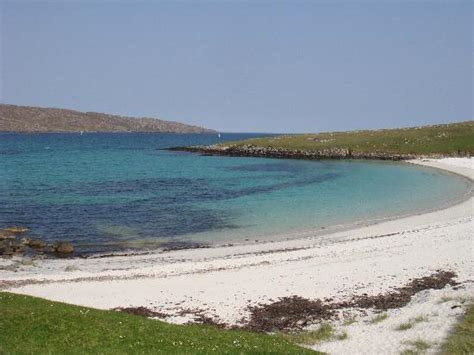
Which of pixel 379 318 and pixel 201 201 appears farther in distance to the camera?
pixel 201 201

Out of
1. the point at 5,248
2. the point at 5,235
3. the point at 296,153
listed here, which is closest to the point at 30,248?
the point at 5,248

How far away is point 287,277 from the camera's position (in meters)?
28.2

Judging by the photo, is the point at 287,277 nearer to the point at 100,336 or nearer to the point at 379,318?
the point at 379,318

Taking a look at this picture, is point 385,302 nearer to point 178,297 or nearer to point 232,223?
point 178,297

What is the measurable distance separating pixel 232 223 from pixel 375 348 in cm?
2759

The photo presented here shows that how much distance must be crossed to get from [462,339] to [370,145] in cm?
12071

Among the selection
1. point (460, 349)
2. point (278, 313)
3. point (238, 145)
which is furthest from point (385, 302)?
point (238, 145)

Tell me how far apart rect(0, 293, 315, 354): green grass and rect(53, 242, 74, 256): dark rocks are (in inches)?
651

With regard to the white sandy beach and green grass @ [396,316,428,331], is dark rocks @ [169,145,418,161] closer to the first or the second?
the white sandy beach

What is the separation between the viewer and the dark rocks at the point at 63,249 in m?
35.3

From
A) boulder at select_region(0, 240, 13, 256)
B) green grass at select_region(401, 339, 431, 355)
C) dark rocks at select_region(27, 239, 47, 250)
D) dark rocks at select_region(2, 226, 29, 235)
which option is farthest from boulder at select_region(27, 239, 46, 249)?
green grass at select_region(401, 339, 431, 355)

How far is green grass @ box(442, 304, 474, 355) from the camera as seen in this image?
55.2ft

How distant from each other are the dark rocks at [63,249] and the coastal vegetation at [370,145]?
95.5 metres

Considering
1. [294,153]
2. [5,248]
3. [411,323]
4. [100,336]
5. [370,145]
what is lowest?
[5,248]
